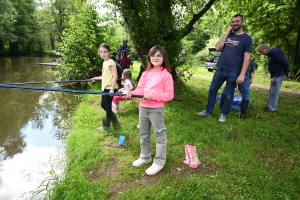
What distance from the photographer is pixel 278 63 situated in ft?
18.6

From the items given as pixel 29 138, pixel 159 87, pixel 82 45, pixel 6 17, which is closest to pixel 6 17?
pixel 6 17

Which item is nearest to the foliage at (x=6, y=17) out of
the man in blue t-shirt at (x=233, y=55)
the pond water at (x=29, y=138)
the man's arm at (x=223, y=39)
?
the pond water at (x=29, y=138)

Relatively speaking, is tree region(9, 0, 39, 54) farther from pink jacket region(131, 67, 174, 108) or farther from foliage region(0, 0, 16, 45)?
pink jacket region(131, 67, 174, 108)

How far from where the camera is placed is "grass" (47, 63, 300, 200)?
291 centimetres

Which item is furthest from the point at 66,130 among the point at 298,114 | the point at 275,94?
the point at 298,114

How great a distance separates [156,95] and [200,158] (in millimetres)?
1434

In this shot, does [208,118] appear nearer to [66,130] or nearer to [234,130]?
[234,130]

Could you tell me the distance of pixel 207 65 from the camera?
18453mm

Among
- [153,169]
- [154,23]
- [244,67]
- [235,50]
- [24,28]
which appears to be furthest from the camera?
[24,28]

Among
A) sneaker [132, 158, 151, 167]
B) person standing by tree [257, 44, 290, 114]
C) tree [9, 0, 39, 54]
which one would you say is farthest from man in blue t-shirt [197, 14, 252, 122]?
tree [9, 0, 39, 54]

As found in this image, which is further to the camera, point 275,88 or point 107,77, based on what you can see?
point 275,88

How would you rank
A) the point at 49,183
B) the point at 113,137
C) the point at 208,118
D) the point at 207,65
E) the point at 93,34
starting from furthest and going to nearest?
the point at 207,65, the point at 93,34, the point at 208,118, the point at 113,137, the point at 49,183

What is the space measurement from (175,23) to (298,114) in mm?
4166

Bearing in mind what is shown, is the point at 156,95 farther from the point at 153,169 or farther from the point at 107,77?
the point at 107,77
